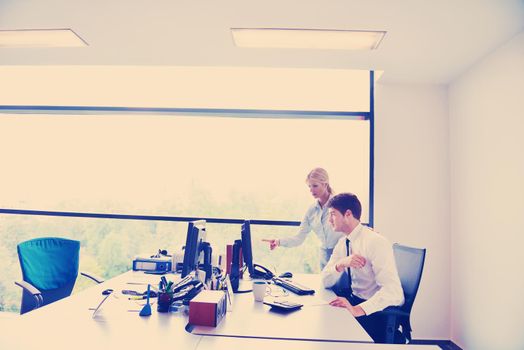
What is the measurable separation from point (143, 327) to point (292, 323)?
734 millimetres

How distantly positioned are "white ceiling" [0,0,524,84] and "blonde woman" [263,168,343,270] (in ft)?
3.75

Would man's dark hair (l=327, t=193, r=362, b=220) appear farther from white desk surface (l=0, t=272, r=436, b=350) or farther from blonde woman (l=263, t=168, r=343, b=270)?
blonde woman (l=263, t=168, r=343, b=270)

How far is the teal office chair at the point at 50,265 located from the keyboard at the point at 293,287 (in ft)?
4.77

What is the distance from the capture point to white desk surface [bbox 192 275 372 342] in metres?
1.62

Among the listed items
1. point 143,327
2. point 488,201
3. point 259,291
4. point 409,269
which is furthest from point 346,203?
point 488,201

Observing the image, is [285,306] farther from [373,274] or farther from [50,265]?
[50,265]

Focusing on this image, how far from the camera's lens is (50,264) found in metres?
2.96

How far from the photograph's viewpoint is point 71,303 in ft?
6.57

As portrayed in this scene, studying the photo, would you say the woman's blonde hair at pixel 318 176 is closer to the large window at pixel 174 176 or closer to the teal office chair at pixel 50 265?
the large window at pixel 174 176

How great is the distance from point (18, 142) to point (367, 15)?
439cm

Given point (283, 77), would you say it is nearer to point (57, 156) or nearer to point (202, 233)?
point (202, 233)

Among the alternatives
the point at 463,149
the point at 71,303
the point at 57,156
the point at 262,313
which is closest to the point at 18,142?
the point at 57,156

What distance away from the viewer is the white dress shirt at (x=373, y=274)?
203cm

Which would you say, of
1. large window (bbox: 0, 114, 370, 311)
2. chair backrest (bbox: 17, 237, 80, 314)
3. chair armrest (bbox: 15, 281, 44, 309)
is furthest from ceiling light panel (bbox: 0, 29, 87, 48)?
chair armrest (bbox: 15, 281, 44, 309)
